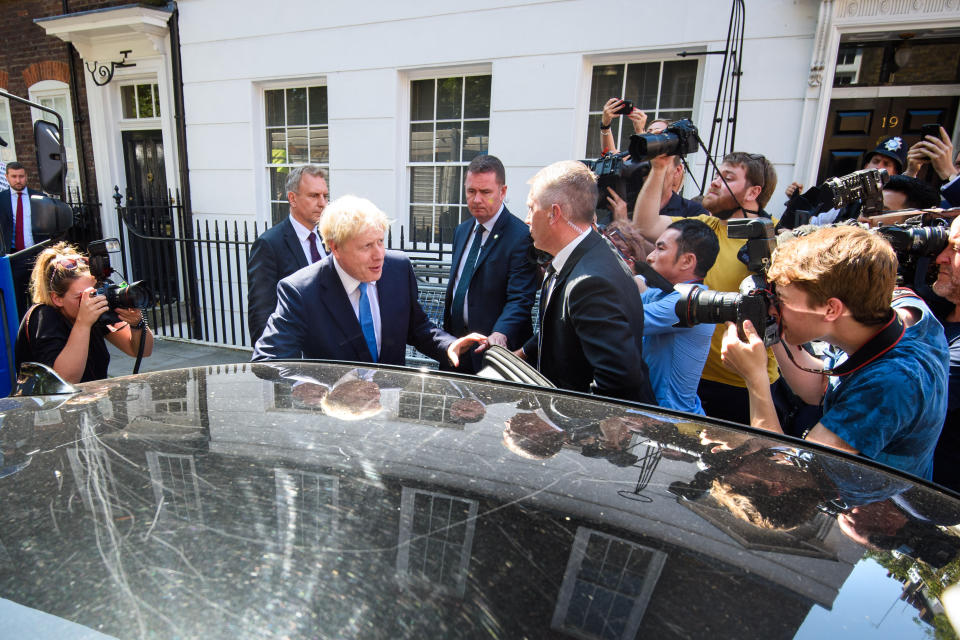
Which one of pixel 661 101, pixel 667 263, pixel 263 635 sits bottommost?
pixel 263 635

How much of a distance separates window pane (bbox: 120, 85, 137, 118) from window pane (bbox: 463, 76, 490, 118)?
18.9ft

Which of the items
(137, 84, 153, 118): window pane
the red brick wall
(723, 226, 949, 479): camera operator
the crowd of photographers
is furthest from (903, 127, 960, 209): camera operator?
the red brick wall

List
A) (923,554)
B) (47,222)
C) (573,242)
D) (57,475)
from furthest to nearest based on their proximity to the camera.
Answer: (47,222) < (573,242) < (57,475) < (923,554)

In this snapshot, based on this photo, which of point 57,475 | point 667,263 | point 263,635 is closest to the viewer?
point 263,635

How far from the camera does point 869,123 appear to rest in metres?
4.87

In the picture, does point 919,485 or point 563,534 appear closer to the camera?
point 563,534

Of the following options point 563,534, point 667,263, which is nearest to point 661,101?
point 667,263

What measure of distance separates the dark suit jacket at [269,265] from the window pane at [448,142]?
3486 millimetres

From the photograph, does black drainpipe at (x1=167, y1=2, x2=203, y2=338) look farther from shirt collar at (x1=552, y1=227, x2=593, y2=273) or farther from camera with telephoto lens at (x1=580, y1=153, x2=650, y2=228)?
shirt collar at (x1=552, y1=227, x2=593, y2=273)

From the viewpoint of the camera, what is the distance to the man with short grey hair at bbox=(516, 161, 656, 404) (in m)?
2.02

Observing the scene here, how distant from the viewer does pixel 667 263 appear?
2.65 metres

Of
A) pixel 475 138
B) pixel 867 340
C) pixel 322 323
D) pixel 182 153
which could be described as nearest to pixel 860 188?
pixel 867 340

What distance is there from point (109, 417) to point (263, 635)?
2.83ft

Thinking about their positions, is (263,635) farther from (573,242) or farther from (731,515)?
(573,242)
